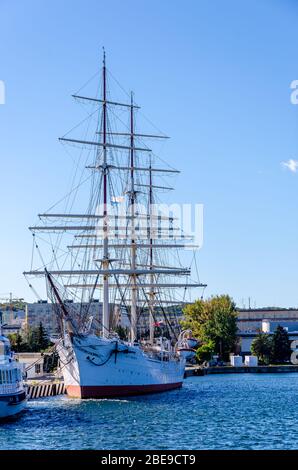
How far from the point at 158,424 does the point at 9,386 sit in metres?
10.5

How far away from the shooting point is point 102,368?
68875mm

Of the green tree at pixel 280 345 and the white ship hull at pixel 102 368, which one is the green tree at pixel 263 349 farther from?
the white ship hull at pixel 102 368

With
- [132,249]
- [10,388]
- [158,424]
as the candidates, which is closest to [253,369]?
[132,249]

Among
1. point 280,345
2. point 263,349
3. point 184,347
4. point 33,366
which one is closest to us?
point 184,347

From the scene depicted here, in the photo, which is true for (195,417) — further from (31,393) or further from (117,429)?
(31,393)

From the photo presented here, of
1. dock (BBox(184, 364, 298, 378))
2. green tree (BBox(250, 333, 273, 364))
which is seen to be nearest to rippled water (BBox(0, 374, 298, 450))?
dock (BBox(184, 364, 298, 378))

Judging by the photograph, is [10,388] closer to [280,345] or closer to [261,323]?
[280,345]

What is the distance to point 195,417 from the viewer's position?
55000 mm

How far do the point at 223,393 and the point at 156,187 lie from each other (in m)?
36.9

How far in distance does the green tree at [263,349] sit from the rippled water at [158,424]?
6848 cm

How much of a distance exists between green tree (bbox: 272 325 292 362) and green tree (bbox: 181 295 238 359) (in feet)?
27.9

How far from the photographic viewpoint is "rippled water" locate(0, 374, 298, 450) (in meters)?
42.8

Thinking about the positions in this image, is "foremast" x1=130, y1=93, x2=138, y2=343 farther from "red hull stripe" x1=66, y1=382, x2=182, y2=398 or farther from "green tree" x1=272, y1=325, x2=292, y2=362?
"green tree" x1=272, y1=325, x2=292, y2=362
